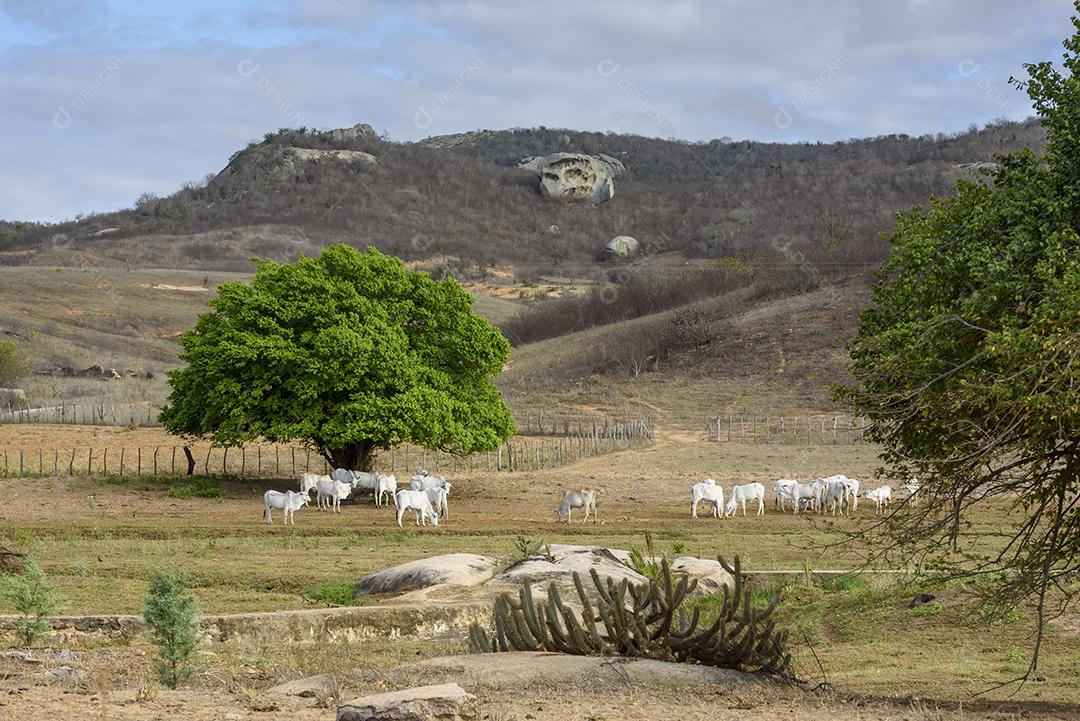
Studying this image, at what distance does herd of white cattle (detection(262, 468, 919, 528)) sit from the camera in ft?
101

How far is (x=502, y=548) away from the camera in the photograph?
84.0ft

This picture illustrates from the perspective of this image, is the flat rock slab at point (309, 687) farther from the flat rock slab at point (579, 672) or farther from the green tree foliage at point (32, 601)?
the green tree foliage at point (32, 601)

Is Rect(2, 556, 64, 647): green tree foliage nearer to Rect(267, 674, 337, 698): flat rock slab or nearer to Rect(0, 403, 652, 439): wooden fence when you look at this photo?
Rect(267, 674, 337, 698): flat rock slab

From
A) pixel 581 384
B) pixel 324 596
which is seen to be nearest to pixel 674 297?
pixel 581 384

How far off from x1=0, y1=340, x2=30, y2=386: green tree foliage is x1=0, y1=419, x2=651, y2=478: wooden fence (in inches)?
843

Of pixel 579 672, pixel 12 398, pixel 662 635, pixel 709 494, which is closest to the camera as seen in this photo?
pixel 579 672

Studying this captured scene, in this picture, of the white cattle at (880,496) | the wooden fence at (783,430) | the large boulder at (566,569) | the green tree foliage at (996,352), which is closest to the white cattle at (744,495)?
the white cattle at (880,496)

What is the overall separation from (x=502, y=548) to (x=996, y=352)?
1593 cm

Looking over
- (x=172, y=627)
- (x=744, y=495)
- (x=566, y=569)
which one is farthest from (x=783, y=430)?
(x=172, y=627)

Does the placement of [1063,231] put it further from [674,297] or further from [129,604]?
[674,297]

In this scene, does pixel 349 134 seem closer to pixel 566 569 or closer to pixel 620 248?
pixel 620 248

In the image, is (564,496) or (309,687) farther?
(564,496)

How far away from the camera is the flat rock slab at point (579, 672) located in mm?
11078

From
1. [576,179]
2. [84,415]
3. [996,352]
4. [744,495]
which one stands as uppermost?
[576,179]
